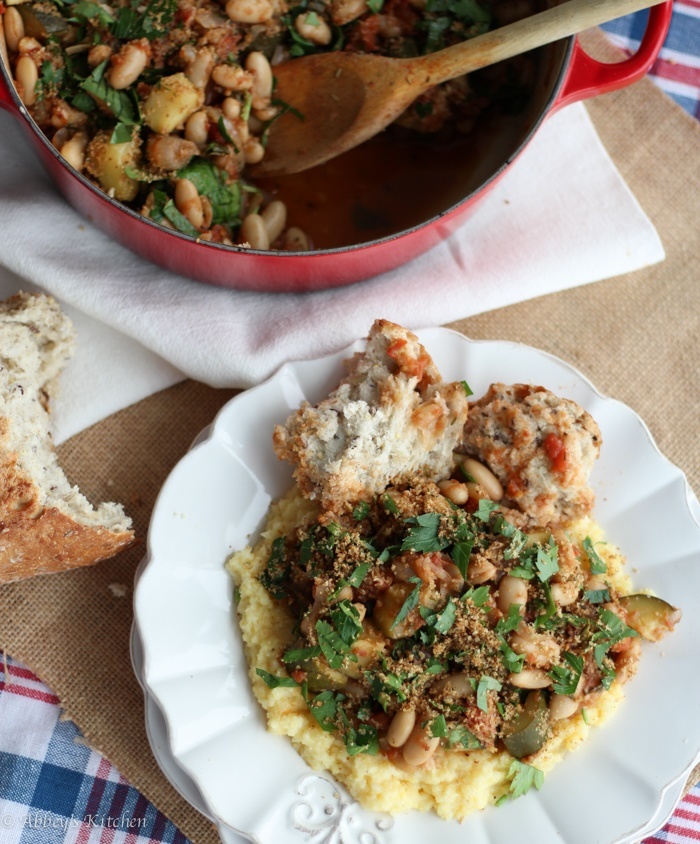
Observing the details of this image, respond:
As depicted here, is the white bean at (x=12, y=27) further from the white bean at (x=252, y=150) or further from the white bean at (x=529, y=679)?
the white bean at (x=529, y=679)

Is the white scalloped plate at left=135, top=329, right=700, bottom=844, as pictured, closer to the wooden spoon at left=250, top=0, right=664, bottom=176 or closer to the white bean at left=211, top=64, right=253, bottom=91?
the wooden spoon at left=250, top=0, right=664, bottom=176

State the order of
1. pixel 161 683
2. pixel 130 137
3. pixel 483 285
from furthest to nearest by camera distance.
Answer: pixel 483 285 → pixel 130 137 → pixel 161 683

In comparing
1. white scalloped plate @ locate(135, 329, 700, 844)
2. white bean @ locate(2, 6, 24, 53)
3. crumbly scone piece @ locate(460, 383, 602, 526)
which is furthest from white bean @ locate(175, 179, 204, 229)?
crumbly scone piece @ locate(460, 383, 602, 526)

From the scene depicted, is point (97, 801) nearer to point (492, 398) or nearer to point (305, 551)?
point (305, 551)

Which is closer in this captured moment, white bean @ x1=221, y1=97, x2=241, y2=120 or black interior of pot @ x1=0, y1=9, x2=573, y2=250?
white bean @ x1=221, y1=97, x2=241, y2=120

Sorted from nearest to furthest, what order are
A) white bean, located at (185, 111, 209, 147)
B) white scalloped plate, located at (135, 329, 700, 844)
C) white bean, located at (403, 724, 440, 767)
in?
white bean, located at (403, 724, 440, 767) < white scalloped plate, located at (135, 329, 700, 844) < white bean, located at (185, 111, 209, 147)

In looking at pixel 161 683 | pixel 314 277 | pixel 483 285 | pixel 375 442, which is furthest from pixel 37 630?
pixel 483 285

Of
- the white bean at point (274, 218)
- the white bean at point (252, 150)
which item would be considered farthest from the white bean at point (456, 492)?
the white bean at point (252, 150)
